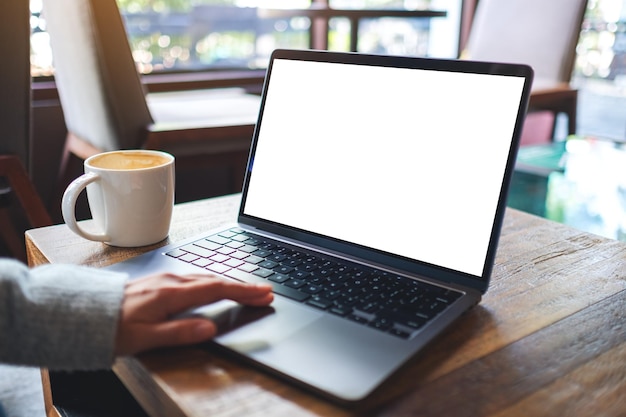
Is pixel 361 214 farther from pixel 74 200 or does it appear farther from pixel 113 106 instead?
pixel 113 106

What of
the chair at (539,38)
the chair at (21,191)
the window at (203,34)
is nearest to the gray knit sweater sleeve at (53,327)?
the chair at (21,191)

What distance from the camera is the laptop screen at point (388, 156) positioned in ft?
1.73

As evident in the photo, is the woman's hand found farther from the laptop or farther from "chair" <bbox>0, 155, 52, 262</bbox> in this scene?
"chair" <bbox>0, 155, 52, 262</bbox>

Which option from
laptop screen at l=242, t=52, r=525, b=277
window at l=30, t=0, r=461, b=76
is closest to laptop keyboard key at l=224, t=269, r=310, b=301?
laptop screen at l=242, t=52, r=525, b=277

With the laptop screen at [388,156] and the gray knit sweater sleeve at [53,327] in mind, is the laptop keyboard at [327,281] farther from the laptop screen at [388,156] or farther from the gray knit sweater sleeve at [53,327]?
the gray knit sweater sleeve at [53,327]

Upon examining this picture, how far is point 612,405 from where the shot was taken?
0.39 m

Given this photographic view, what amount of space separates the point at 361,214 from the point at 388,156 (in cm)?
7

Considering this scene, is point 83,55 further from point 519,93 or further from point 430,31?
point 430,31

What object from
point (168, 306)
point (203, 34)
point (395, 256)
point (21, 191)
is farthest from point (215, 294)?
point (203, 34)

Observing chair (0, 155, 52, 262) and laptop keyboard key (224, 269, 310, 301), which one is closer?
laptop keyboard key (224, 269, 310, 301)

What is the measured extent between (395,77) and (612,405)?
1.16ft

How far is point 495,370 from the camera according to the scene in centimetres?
43

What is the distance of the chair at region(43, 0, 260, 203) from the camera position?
3.87 ft

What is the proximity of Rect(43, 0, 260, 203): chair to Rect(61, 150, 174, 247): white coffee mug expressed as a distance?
0.61 metres
